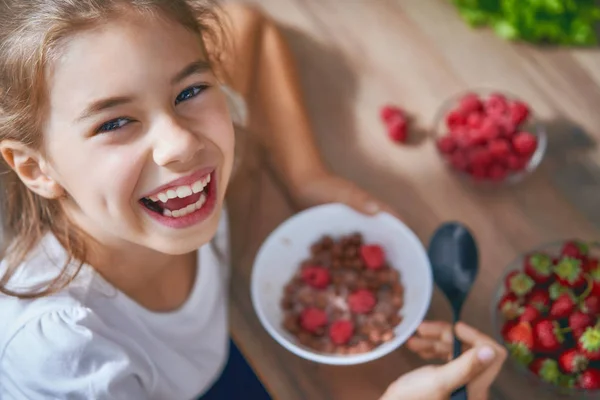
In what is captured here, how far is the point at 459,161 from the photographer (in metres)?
0.98

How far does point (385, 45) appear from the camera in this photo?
1.12 meters

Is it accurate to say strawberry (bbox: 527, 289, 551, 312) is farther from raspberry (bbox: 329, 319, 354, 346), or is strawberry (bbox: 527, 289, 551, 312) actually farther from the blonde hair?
the blonde hair

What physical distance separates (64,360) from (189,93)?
11.9 inches

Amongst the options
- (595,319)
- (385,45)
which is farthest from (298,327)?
(385,45)

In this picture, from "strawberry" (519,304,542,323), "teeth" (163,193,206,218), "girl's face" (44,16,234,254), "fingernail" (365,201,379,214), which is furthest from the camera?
"fingernail" (365,201,379,214)

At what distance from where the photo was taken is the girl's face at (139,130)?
608 millimetres

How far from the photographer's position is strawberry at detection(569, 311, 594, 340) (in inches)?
31.4

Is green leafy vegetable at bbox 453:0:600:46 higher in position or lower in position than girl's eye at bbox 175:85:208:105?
lower

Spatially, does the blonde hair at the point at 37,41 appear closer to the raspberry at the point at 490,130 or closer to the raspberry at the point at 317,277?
the raspberry at the point at 317,277

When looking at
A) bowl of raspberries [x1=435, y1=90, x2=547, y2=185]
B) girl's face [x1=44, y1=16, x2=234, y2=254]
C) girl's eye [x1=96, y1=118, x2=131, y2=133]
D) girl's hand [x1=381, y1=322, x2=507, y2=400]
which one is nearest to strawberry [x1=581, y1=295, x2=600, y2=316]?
girl's hand [x1=381, y1=322, x2=507, y2=400]

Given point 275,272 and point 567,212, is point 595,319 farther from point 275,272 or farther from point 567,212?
point 275,272

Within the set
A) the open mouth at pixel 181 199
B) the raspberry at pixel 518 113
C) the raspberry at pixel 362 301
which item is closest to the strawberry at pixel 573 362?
the raspberry at pixel 362 301

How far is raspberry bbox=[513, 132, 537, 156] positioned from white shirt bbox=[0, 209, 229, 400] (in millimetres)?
469

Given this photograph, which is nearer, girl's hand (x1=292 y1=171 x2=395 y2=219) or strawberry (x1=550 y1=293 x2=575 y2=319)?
strawberry (x1=550 y1=293 x2=575 y2=319)
